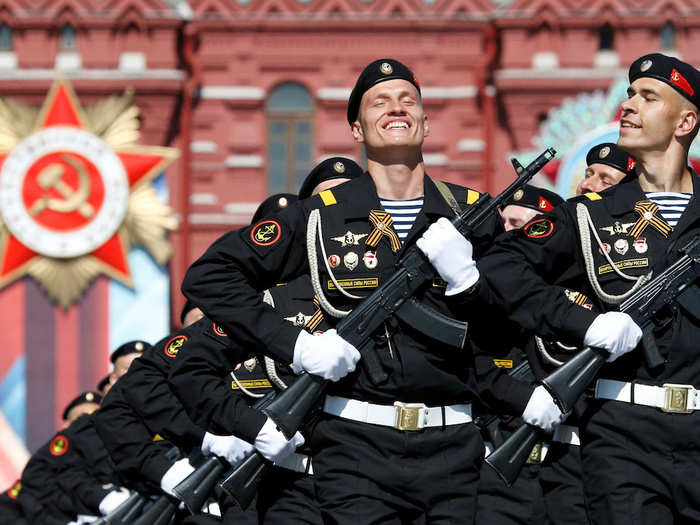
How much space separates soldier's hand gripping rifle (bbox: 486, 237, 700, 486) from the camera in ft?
17.5

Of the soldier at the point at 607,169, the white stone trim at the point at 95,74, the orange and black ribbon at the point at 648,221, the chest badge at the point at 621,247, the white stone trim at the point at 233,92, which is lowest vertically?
the chest badge at the point at 621,247

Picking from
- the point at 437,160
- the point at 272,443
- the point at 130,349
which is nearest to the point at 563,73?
the point at 437,160

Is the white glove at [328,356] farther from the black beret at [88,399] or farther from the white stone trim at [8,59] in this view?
the white stone trim at [8,59]

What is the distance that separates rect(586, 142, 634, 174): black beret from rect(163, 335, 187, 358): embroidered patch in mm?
2350

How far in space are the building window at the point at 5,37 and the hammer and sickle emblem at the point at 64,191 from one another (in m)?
1.69

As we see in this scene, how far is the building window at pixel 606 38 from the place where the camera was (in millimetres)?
19047

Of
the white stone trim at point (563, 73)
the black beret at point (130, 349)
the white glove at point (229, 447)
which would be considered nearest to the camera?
the white glove at point (229, 447)

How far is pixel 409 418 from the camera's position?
16.8ft

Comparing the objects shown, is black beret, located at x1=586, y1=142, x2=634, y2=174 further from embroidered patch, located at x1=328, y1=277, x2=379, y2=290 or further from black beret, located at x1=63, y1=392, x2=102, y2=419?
black beret, located at x1=63, y1=392, x2=102, y2=419

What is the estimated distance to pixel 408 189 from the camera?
18.3ft

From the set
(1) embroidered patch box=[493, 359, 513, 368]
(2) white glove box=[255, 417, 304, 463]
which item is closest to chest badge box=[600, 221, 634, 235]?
(1) embroidered patch box=[493, 359, 513, 368]

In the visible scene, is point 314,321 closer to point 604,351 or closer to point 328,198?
point 328,198

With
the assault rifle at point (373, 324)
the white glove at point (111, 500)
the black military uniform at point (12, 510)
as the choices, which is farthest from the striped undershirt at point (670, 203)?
the black military uniform at point (12, 510)

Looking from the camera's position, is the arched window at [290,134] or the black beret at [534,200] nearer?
the black beret at [534,200]
